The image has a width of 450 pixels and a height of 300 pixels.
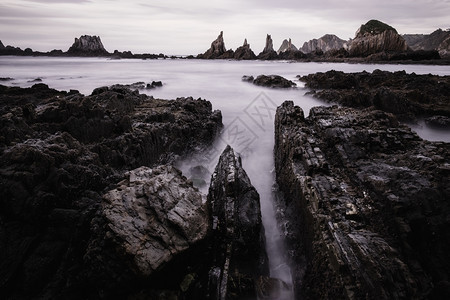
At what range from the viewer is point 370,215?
3746 mm

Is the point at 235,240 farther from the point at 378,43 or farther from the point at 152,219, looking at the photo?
the point at 378,43

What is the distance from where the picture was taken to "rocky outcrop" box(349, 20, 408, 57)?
190 ft

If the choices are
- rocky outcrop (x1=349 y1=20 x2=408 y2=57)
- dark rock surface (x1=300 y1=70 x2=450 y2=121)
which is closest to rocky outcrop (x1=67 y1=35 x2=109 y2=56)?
rocky outcrop (x1=349 y1=20 x2=408 y2=57)

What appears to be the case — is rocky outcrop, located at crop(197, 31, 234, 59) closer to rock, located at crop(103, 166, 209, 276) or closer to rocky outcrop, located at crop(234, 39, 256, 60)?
rocky outcrop, located at crop(234, 39, 256, 60)

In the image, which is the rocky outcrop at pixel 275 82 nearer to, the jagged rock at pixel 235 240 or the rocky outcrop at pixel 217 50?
the jagged rock at pixel 235 240

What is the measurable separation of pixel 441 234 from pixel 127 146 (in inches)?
251

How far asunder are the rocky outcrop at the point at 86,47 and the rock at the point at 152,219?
107307 mm

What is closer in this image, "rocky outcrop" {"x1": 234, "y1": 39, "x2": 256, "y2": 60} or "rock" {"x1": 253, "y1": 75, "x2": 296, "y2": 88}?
"rock" {"x1": 253, "y1": 75, "x2": 296, "y2": 88}

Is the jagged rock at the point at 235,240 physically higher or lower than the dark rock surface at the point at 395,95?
lower

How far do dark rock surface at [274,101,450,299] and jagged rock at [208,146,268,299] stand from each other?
801mm

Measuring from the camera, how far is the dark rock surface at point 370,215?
294 centimetres

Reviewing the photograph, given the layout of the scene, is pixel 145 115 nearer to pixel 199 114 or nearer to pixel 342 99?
pixel 199 114

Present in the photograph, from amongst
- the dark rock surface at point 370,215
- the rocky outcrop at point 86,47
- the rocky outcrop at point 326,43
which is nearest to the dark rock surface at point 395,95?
the dark rock surface at point 370,215

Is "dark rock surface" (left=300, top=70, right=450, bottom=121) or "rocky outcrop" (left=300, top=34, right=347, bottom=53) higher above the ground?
"rocky outcrop" (left=300, top=34, right=347, bottom=53)
